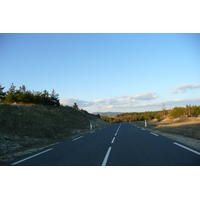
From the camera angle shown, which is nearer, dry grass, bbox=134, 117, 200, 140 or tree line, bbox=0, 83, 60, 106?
dry grass, bbox=134, 117, 200, 140

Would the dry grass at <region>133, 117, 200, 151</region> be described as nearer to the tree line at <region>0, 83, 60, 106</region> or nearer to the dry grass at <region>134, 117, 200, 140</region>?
the dry grass at <region>134, 117, 200, 140</region>

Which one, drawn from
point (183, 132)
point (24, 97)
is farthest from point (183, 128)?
point (24, 97)

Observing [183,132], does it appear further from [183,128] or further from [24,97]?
[24,97]

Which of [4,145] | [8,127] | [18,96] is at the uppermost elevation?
[18,96]

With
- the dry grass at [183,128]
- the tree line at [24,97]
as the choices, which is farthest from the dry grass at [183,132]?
the tree line at [24,97]

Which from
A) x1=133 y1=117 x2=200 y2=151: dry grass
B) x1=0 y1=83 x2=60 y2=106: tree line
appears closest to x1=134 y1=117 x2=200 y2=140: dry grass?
x1=133 y1=117 x2=200 y2=151: dry grass

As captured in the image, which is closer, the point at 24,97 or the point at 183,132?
the point at 183,132

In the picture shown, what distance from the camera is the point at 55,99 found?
44.1 m

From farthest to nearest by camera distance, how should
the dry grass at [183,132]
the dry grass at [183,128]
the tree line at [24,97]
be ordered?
1. the tree line at [24,97]
2. the dry grass at [183,128]
3. the dry grass at [183,132]

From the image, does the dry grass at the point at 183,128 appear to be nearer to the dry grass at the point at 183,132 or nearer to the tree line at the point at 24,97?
the dry grass at the point at 183,132

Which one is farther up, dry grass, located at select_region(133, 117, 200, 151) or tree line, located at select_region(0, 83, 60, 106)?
tree line, located at select_region(0, 83, 60, 106)
